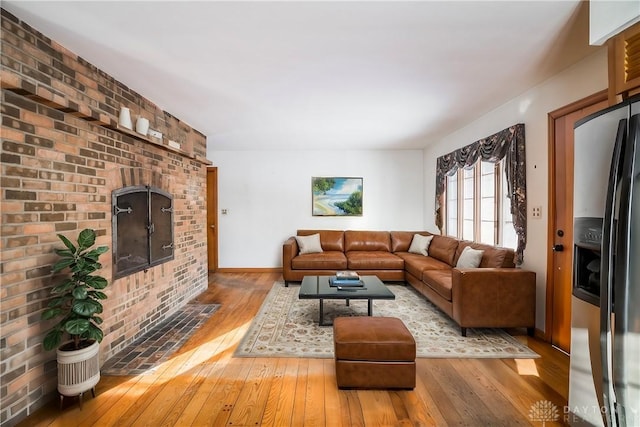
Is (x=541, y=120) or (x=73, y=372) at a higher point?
(x=541, y=120)

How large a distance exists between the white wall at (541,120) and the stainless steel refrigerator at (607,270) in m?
1.25

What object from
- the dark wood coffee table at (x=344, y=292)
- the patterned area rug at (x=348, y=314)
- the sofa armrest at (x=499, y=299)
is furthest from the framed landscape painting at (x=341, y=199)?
the sofa armrest at (x=499, y=299)

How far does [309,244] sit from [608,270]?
4.02 metres

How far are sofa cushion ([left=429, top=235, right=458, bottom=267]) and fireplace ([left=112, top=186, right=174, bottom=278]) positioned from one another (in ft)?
12.3

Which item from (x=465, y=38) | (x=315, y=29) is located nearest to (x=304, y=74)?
(x=315, y=29)

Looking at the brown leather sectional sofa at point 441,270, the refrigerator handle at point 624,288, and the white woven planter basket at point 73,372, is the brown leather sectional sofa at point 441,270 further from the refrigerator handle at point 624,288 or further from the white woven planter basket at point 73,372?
the white woven planter basket at point 73,372

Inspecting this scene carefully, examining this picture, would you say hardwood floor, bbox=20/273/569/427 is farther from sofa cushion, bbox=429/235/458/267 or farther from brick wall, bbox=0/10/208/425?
sofa cushion, bbox=429/235/458/267

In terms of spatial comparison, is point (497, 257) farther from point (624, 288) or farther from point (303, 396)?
point (303, 396)

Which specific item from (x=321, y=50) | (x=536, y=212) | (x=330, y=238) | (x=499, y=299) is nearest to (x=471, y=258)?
(x=499, y=299)

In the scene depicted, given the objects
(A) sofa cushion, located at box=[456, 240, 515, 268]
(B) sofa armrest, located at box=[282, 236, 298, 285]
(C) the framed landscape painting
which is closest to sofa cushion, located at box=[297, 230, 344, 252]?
(C) the framed landscape painting

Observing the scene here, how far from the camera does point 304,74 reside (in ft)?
7.69

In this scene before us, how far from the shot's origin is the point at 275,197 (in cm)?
546

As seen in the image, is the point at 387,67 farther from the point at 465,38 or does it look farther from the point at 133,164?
the point at 133,164

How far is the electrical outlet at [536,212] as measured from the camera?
2.66 meters
